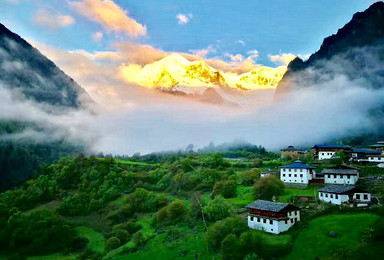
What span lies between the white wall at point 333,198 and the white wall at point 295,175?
42.4 ft

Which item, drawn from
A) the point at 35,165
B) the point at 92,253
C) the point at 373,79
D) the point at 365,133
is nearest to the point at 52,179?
the point at 35,165

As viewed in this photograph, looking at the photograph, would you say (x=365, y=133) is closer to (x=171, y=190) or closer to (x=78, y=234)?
(x=171, y=190)

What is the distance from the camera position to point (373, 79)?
199250mm

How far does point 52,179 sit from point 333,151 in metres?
109

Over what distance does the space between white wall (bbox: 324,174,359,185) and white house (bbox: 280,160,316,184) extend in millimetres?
4127

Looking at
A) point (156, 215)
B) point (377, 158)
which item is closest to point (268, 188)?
point (156, 215)

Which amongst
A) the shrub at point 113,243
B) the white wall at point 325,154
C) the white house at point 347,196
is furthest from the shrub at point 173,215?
the white wall at point 325,154

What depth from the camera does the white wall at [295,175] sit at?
242 feet

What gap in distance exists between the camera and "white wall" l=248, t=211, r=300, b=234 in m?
50.5

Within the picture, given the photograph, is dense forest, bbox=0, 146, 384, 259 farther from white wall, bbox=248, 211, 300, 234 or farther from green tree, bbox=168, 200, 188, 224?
white wall, bbox=248, 211, 300, 234

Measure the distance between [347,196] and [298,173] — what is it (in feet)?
62.5

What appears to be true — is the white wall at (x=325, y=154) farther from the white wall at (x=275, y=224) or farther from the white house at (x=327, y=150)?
the white wall at (x=275, y=224)

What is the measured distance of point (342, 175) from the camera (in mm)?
67750

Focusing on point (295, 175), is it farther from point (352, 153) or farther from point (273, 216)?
point (273, 216)
